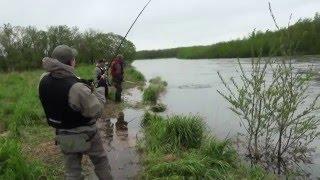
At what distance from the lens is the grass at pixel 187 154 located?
7.29 metres

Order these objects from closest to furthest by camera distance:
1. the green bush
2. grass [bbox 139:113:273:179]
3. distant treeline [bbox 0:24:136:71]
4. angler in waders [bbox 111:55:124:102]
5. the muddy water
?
grass [bbox 139:113:273:179]
the muddy water
the green bush
angler in waders [bbox 111:55:124:102]
distant treeline [bbox 0:24:136:71]

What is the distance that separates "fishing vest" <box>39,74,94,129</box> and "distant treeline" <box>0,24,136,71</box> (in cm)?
3556

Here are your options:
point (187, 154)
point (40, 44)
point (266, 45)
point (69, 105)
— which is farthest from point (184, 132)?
point (40, 44)

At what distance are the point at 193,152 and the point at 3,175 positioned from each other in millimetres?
3537

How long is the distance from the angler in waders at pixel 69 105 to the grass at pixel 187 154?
6.18 feet

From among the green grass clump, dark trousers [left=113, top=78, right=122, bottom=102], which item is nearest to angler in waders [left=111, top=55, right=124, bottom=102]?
dark trousers [left=113, top=78, right=122, bottom=102]

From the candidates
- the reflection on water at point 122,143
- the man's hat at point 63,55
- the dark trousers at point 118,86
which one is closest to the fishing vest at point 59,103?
the man's hat at point 63,55

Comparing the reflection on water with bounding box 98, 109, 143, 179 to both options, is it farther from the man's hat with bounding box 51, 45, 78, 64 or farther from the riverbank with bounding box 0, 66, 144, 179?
the man's hat with bounding box 51, 45, 78, 64

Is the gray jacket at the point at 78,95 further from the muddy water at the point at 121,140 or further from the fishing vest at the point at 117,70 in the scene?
the fishing vest at the point at 117,70

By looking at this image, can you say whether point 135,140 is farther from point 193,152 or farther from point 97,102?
point 97,102

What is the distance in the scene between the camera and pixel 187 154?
845 centimetres

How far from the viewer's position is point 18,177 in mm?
6520

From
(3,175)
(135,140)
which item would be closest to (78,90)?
(3,175)

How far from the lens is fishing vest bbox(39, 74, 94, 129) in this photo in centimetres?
528
